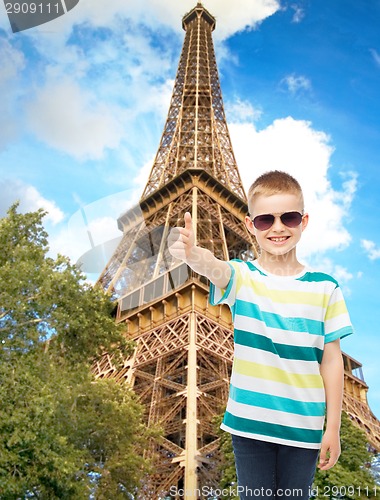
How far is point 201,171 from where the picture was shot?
3300 centimetres

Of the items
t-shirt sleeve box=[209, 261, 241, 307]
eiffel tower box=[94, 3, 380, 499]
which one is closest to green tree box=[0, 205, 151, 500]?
eiffel tower box=[94, 3, 380, 499]

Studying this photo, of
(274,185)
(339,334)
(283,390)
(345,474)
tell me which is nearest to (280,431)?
(283,390)

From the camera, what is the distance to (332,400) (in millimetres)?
2324

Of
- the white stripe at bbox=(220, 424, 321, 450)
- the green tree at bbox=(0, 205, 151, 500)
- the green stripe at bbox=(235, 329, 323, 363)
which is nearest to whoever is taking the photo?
the white stripe at bbox=(220, 424, 321, 450)

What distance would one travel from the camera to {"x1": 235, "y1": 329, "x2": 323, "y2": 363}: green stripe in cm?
231

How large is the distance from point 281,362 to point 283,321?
0.20 meters

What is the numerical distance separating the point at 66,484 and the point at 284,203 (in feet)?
30.2

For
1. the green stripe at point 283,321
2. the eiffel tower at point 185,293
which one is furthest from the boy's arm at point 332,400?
the eiffel tower at point 185,293

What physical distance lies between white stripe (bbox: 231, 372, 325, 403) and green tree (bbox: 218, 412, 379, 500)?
9720 mm

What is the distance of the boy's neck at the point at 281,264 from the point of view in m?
2.64

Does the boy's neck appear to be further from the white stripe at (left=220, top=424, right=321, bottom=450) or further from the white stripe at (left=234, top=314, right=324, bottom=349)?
the white stripe at (left=220, top=424, right=321, bottom=450)

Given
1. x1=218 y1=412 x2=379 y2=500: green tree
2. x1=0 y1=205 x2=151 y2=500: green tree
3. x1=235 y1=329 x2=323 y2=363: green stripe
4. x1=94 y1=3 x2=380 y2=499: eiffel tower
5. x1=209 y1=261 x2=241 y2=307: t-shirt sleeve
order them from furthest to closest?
x1=94 y1=3 x2=380 y2=499: eiffel tower → x1=218 y1=412 x2=379 y2=500: green tree → x1=0 y1=205 x2=151 y2=500: green tree → x1=209 y1=261 x2=241 y2=307: t-shirt sleeve → x1=235 y1=329 x2=323 y2=363: green stripe

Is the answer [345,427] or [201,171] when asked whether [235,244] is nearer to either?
[201,171]

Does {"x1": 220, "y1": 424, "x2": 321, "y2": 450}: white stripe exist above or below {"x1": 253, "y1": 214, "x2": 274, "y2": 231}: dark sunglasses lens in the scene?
below
